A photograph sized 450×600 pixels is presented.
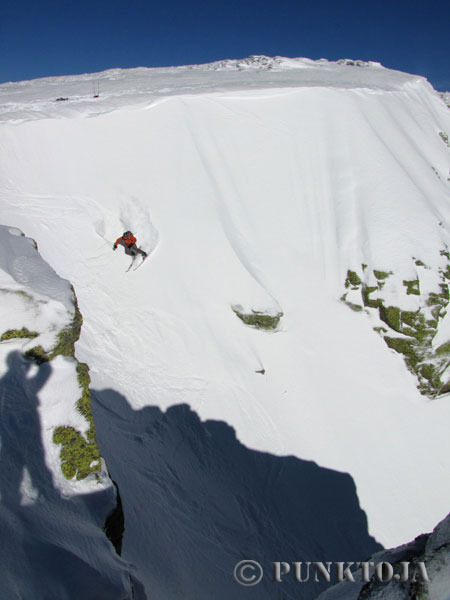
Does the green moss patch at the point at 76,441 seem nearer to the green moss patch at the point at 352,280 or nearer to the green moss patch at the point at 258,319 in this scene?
the green moss patch at the point at 258,319

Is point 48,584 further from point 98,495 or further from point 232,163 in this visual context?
point 232,163

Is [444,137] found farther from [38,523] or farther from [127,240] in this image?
[38,523]

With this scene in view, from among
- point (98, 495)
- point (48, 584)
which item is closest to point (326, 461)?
point (98, 495)

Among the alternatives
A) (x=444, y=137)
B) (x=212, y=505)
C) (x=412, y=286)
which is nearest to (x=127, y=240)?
(x=212, y=505)

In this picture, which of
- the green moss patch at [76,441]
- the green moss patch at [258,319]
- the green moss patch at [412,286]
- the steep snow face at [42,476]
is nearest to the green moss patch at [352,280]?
the green moss patch at [412,286]

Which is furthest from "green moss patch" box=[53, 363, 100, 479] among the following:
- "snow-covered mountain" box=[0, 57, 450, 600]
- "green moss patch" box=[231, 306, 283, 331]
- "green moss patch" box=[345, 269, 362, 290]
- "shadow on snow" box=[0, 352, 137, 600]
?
"green moss patch" box=[345, 269, 362, 290]

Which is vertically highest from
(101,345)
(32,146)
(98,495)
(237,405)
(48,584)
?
(32,146)

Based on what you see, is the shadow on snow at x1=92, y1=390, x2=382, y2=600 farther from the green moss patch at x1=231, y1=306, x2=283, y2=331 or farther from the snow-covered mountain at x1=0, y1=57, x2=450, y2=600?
the green moss patch at x1=231, y1=306, x2=283, y2=331
